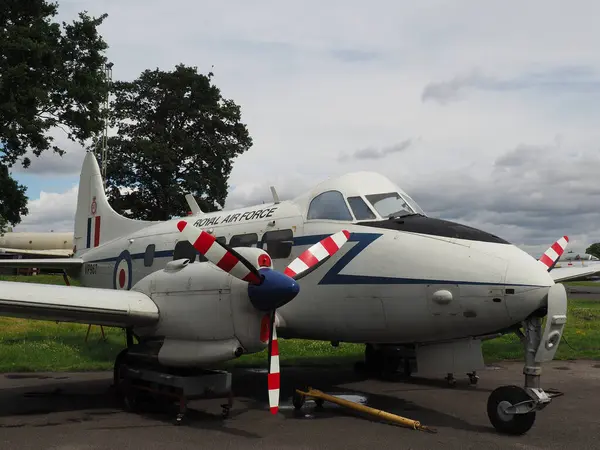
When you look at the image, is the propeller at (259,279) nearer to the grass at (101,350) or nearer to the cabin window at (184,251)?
the cabin window at (184,251)

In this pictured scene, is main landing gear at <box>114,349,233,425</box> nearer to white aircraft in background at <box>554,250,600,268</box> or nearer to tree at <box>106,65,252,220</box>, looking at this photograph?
white aircraft in background at <box>554,250,600,268</box>

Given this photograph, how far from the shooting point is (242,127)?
49.9 meters

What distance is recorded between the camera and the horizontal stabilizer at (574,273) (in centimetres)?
1387

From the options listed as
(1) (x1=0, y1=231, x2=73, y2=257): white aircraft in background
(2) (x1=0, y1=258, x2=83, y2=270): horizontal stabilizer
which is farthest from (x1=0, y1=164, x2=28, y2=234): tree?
(1) (x1=0, y1=231, x2=73, y2=257): white aircraft in background

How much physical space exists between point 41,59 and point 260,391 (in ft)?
82.5

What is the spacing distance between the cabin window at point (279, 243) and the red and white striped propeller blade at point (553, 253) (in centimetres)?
454

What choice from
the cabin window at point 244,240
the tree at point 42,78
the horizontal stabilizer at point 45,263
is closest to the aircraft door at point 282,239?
the cabin window at point 244,240

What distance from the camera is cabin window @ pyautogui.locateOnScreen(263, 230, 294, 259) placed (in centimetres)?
1055

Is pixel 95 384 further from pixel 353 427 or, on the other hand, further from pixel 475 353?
pixel 475 353

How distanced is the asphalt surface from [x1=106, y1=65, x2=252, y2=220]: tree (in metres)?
33.5

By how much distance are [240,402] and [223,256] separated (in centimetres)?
364

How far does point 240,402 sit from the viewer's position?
35.2 ft

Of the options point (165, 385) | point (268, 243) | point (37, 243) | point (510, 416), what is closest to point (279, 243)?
point (268, 243)

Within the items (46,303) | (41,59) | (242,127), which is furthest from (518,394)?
(242,127)
